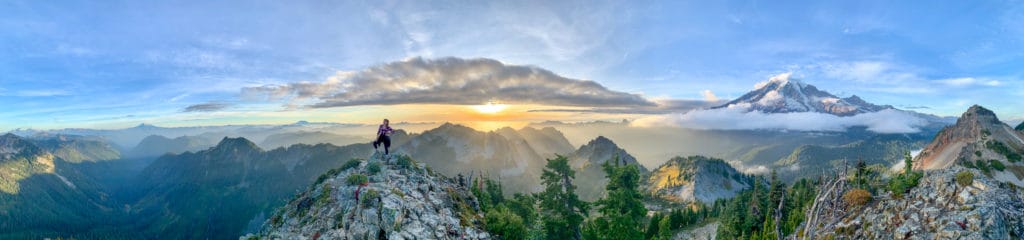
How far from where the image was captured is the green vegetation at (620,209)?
44.8 metres

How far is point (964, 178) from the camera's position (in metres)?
33.8

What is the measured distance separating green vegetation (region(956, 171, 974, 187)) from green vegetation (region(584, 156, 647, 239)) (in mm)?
27292

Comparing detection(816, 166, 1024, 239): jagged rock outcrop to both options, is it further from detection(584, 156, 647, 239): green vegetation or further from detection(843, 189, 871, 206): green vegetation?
detection(584, 156, 647, 239): green vegetation

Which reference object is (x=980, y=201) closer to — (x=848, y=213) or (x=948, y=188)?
Result: (x=948, y=188)

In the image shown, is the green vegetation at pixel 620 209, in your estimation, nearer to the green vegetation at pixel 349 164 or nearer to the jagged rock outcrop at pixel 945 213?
the jagged rock outcrop at pixel 945 213

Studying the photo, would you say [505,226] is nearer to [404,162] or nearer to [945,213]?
[404,162]

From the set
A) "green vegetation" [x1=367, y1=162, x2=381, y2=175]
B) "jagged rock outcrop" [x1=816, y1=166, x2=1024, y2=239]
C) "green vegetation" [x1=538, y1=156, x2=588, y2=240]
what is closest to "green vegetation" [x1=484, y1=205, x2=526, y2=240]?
"green vegetation" [x1=538, y1=156, x2=588, y2=240]

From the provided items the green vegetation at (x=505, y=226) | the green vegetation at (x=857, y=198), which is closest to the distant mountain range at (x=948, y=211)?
the green vegetation at (x=857, y=198)

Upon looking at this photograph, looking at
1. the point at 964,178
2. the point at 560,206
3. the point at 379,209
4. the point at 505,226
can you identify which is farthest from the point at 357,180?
the point at 964,178

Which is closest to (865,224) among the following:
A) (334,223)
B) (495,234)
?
(495,234)

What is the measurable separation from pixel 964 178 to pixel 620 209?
30.5 metres

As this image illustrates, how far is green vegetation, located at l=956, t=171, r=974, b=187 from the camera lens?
33.4 meters

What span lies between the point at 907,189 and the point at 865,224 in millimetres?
5294

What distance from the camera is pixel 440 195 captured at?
1764 inches
